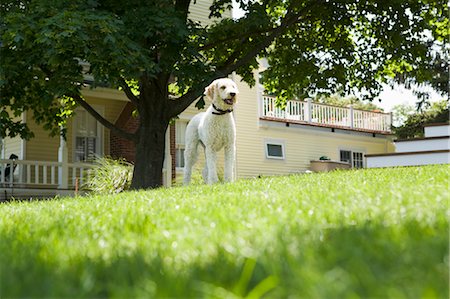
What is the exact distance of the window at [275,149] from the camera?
1019 inches

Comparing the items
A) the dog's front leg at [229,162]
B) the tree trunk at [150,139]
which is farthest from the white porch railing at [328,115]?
the dog's front leg at [229,162]

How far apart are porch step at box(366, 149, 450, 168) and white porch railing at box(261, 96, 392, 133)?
28.8 feet

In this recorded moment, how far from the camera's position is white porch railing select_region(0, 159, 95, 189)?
16.3 meters

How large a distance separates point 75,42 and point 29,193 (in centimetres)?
838

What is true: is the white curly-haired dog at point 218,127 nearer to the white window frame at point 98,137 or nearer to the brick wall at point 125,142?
the brick wall at point 125,142

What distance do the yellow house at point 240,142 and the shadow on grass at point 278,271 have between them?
14.3 metres

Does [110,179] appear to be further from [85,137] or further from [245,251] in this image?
[245,251]

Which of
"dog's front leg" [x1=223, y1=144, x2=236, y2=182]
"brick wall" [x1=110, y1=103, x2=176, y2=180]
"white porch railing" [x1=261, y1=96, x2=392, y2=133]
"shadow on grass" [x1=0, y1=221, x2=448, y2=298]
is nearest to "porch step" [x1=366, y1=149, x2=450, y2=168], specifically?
"brick wall" [x1=110, y1=103, x2=176, y2=180]

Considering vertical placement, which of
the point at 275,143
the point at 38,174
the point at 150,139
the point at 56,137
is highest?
the point at 275,143

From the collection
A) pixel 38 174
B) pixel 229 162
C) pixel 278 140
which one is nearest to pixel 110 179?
pixel 38 174

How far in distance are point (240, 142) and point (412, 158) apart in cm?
925

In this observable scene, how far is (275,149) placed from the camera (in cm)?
2625

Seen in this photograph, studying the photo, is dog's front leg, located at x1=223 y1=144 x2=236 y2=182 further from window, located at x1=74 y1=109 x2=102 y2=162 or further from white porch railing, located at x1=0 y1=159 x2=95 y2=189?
window, located at x1=74 y1=109 x2=102 y2=162

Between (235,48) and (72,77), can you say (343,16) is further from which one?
(72,77)
